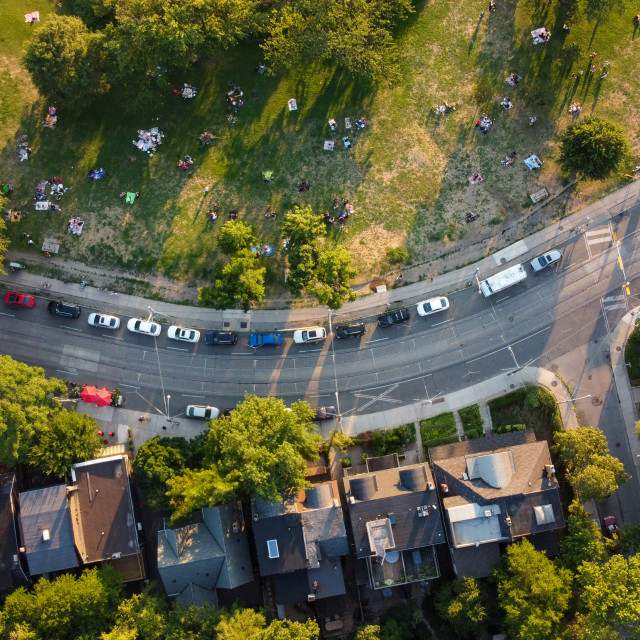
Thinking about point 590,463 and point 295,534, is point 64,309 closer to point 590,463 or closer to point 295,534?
point 295,534

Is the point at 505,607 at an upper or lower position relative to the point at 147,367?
lower

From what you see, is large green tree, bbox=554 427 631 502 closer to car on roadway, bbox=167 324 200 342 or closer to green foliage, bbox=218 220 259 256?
green foliage, bbox=218 220 259 256

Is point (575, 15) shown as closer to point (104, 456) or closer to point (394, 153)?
point (394, 153)

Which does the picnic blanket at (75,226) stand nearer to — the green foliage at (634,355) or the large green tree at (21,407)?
the large green tree at (21,407)

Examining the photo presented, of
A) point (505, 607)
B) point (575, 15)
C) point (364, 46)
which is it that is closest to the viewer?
point (505, 607)

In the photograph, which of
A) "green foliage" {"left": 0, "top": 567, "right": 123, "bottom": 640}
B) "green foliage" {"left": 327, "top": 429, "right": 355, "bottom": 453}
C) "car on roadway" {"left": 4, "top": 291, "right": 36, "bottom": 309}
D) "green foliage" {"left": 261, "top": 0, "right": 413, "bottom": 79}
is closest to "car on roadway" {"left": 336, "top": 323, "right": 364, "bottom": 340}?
"green foliage" {"left": 327, "top": 429, "right": 355, "bottom": 453}

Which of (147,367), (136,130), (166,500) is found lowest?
(166,500)

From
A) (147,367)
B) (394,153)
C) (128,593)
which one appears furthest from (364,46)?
(128,593)

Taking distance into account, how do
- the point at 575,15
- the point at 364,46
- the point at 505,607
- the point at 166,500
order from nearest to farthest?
the point at 505,607 → the point at 166,500 → the point at 364,46 → the point at 575,15
